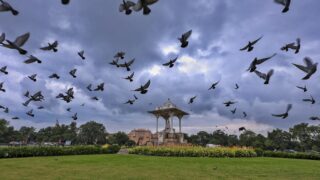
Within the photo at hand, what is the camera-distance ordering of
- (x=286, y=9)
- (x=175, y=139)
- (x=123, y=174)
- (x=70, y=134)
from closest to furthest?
(x=286, y=9)
(x=123, y=174)
(x=175, y=139)
(x=70, y=134)

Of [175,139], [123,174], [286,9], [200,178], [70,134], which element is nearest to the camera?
[286,9]

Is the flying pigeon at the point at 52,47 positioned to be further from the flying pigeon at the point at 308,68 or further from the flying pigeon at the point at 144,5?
the flying pigeon at the point at 308,68

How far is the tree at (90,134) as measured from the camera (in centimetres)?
9400

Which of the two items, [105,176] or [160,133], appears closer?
[105,176]

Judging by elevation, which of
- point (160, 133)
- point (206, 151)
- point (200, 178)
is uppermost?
point (160, 133)

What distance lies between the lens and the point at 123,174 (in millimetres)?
15477

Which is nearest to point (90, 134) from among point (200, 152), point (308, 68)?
point (200, 152)

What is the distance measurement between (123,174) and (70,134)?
79820 mm

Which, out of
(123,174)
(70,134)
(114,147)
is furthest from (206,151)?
(70,134)

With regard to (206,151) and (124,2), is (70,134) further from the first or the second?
(124,2)

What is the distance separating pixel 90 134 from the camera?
9419 cm

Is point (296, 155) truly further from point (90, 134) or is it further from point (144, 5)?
point (90, 134)

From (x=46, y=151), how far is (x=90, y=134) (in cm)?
6432

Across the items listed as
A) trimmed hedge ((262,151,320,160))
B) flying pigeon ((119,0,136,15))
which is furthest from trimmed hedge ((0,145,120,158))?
flying pigeon ((119,0,136,15))
